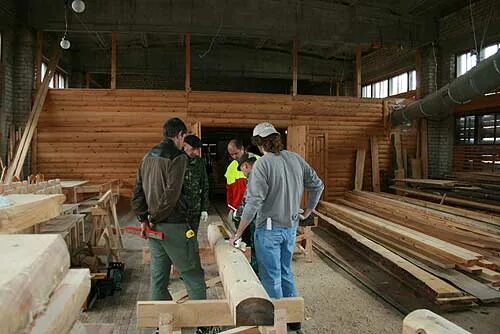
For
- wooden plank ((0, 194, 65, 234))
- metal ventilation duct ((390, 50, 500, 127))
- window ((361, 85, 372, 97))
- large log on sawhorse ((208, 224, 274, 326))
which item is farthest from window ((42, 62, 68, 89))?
large log on sawhorse ((208, 224, 274, 326))

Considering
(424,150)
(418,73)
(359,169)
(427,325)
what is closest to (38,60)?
(359,169)

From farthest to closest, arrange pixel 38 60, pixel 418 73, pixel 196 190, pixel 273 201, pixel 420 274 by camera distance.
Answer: pixel 418 73, pixel 38 60, pixel 420 274, pixel 273 201, pixel 196 190

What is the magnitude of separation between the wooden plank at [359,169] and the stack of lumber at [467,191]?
156 cm

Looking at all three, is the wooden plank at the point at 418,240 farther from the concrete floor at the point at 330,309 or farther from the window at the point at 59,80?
the window at the point at 59,80

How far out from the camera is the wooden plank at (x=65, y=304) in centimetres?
121

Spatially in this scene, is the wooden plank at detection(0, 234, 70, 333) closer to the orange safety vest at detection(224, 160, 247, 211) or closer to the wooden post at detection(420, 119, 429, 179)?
the orange safety vest at detection(224, 160, 247, 211)

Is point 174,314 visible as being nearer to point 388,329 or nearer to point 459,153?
point 388,329

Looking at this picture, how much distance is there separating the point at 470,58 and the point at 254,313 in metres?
11.6

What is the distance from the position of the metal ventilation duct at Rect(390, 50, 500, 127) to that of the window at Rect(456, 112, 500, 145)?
4.99ft

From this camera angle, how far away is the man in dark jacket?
319cm

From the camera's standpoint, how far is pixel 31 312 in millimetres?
1089

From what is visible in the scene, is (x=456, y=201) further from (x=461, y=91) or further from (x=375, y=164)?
(x=375, y=164)

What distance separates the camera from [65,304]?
136 centimetres

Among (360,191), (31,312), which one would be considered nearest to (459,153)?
(360,191)
